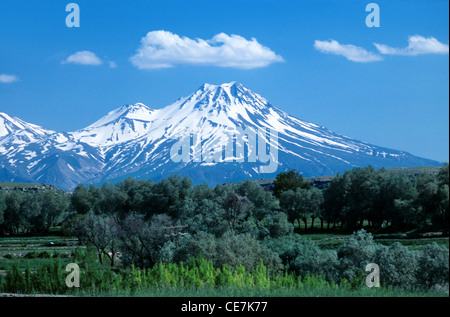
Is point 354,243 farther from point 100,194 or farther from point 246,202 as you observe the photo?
point 100,194

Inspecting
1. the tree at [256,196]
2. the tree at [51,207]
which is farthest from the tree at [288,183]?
the tree at [51,207]

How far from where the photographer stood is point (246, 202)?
185ft

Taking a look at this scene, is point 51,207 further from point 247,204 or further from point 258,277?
point 258,277

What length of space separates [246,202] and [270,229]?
27.9ft

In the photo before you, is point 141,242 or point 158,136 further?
point 141,242

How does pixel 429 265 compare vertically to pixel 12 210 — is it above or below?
below

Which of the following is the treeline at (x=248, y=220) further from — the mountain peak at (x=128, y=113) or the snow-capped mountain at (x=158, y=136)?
the mountain peak at (x=128, y=113)

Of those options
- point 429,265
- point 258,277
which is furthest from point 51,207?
point 258,277

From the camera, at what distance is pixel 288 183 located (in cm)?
9531

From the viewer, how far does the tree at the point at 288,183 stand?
308ft

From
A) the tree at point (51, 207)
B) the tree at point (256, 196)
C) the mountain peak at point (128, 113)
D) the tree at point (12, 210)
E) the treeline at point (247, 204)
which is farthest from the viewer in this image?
the tree at point (51, 207)

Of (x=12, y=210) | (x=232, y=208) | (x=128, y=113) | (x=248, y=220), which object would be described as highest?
(x=128, y=113)
